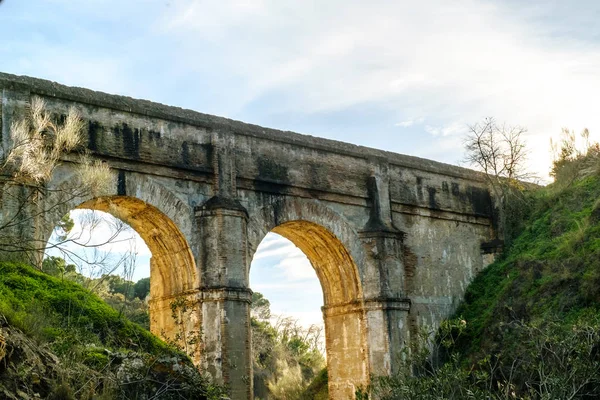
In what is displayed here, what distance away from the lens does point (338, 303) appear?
1564 cm

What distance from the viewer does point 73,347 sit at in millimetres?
8219

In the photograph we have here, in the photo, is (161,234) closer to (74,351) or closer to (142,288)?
(74,351)

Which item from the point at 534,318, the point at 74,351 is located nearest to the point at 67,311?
the point at 74,351

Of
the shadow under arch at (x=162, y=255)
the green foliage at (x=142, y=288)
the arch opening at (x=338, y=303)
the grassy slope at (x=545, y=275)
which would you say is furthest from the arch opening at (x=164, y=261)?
the green foliage at (x=142, y=288)

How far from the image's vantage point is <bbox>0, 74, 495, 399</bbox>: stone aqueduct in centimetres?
1253

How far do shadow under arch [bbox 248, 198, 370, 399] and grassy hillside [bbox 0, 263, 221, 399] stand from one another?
5.10 metres

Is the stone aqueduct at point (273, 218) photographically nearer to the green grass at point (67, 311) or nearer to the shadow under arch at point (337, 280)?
the shadow under arch at point (337, 280)

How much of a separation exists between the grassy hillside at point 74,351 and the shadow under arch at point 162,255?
2570mm

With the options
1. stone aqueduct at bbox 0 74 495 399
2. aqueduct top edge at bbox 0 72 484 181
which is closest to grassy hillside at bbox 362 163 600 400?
stone aqueduct at bbox 0 74 495 399

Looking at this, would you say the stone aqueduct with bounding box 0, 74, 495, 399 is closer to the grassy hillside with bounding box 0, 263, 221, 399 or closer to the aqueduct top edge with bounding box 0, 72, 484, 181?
the aqueduct top edge with bounding box 0, 72, 484, 181

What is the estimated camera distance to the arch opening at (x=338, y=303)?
49.4 feet

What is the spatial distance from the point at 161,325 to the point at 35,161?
557cm

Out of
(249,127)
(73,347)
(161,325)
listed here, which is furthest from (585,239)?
(73,347)

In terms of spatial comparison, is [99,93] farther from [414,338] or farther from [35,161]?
[414,338]
